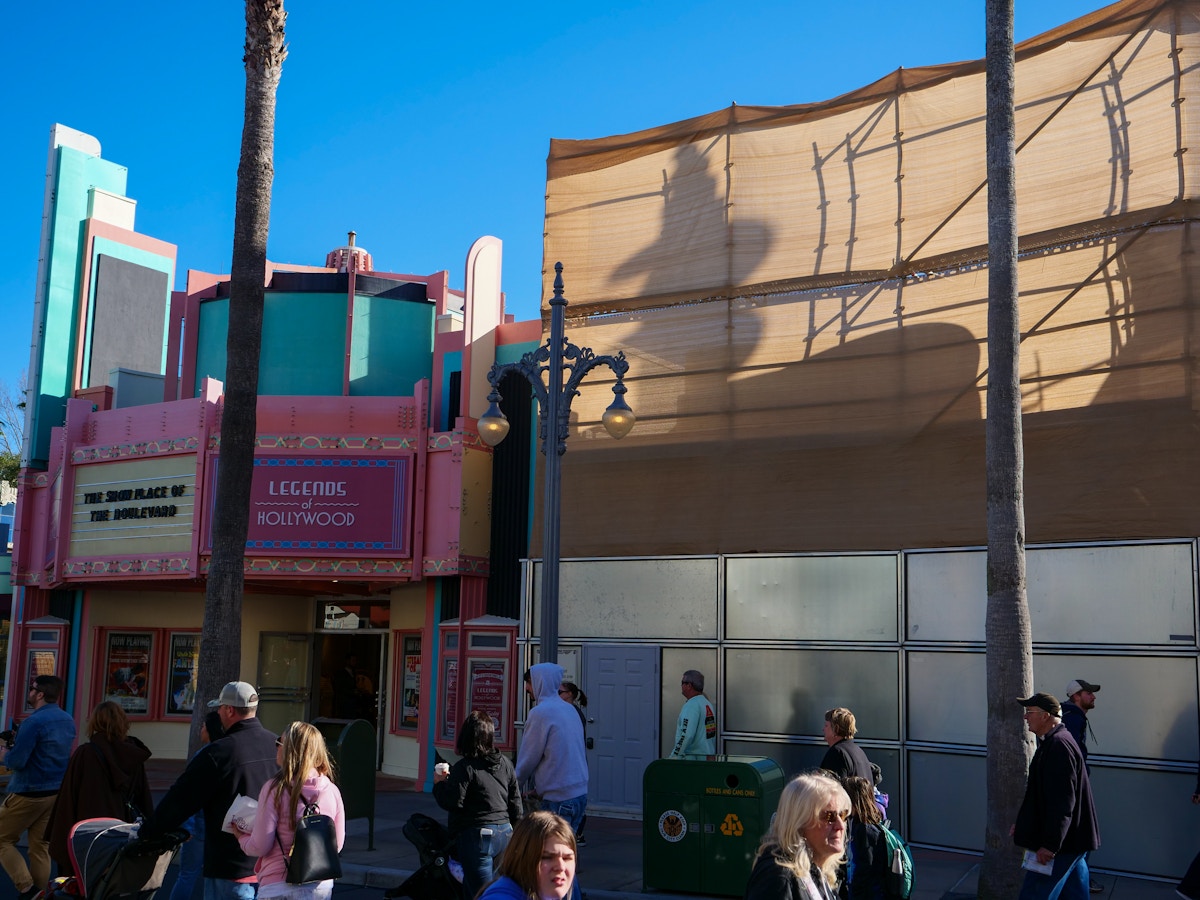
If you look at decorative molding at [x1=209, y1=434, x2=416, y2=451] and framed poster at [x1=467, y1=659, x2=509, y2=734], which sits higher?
decorative molding at [x1=209, y1=434, x2=416, y2=451]

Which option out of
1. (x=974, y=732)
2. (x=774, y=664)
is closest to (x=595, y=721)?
(x=774, y=664)

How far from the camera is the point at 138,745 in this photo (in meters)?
8.70

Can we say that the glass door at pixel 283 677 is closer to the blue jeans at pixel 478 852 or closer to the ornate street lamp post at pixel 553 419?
the ornate street lamp post at pixel 553 419

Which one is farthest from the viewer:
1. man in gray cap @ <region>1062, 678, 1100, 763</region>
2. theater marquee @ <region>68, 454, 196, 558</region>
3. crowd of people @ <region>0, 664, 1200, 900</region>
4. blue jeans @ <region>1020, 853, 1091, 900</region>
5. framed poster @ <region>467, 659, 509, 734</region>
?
theater marquee @ <region>68, 454, 196, 558</region>

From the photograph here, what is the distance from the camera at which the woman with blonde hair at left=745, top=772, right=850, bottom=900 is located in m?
4.09

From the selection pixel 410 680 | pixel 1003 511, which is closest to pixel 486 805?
pixel 1003 511

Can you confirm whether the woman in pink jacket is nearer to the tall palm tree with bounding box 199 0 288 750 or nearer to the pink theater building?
the tall palm tree with bounding box 199 0 288 750

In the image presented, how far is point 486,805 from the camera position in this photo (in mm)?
7254

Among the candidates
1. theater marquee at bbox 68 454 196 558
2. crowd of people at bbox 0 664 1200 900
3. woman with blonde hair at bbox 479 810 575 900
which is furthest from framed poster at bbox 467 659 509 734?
woman with blonde hair at bbox 479 810 575 900

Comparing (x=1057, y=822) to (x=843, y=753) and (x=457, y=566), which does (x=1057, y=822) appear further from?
(x=457, y=566)

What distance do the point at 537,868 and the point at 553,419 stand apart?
8504 millimetres

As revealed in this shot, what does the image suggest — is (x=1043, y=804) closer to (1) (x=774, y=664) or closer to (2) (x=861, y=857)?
(2) (x=861, y=857)

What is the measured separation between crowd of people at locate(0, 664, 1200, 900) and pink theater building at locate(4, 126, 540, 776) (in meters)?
8.64

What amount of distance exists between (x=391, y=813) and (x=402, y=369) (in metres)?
8.90
